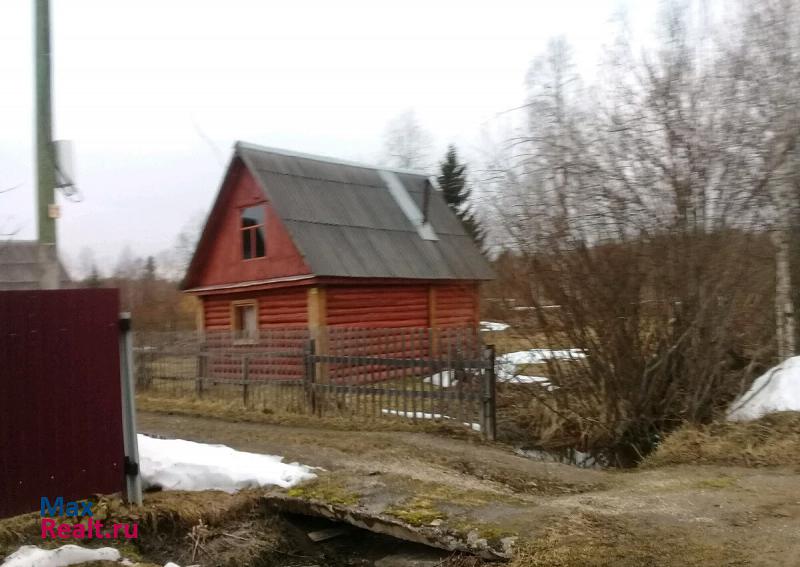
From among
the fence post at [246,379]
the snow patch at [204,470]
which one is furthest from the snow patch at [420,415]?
the fence post at [246,379]

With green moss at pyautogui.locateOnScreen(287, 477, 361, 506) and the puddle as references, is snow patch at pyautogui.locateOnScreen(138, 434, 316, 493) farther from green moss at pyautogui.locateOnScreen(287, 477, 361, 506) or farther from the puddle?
the puddle

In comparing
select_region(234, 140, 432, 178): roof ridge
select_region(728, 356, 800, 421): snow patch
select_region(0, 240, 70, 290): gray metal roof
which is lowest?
select_region(728, 356, 800, 421): snow patch

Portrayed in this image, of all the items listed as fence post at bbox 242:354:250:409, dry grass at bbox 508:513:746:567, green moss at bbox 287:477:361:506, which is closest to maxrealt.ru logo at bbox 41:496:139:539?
green moss at bbox 287:477:361:506

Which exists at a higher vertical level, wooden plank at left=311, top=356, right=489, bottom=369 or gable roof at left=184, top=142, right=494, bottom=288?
gable roof at left=184, top=142, right=494, bottom=288

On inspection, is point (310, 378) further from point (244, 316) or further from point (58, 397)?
point (244, 316)

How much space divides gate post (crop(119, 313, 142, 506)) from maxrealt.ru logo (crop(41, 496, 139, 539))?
0.32m

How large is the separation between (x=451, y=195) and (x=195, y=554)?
3170 cm

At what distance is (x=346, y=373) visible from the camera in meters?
11.7

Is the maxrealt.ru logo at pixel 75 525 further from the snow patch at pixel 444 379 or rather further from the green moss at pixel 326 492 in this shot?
the snow patch at pixel 444 379

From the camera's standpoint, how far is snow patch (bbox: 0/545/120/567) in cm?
457

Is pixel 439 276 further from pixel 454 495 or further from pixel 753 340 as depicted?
pixel 454 495

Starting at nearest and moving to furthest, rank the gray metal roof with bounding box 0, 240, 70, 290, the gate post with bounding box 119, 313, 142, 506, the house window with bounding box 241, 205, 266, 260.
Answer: the gate post with bounding box 119, 313, 142, 506 → the gray metal roof with bounding box 0, 240, 70, 290 → the house window with bounding box 241, 205, 266, 260

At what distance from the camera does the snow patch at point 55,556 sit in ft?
15.0

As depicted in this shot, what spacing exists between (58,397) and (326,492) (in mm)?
2638
